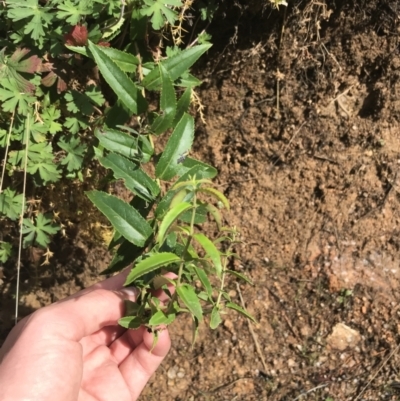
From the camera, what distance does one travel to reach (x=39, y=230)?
2012 mm

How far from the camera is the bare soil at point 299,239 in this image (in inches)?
93.0

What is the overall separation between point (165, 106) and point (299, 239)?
1417mm

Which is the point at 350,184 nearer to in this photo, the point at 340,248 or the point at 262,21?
the point at 340,248

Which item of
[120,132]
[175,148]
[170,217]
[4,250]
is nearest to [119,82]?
[120,132]

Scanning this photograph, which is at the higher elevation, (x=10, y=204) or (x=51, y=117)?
(x=51, y=117)

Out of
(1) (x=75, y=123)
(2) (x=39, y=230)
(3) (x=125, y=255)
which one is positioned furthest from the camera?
(2) (x=39, y=230)

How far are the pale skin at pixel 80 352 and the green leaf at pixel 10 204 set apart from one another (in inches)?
18.9

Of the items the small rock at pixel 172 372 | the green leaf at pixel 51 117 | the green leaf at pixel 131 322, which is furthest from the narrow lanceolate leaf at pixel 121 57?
the small rock at pixel 172 372

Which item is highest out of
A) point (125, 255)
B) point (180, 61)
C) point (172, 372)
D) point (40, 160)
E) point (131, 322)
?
point (180, 61)

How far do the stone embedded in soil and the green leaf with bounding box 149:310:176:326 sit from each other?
1485mm

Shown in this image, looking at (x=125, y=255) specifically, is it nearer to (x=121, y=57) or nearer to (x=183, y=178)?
(x=183, y=178)

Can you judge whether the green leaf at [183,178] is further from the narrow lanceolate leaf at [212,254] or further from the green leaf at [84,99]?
the green leaf at [84,99]

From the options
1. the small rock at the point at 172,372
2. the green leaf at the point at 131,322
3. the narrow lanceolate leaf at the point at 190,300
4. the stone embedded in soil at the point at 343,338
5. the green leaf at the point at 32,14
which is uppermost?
the green leaf at the point at 32,14

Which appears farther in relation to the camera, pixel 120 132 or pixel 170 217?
pixel 120 132
